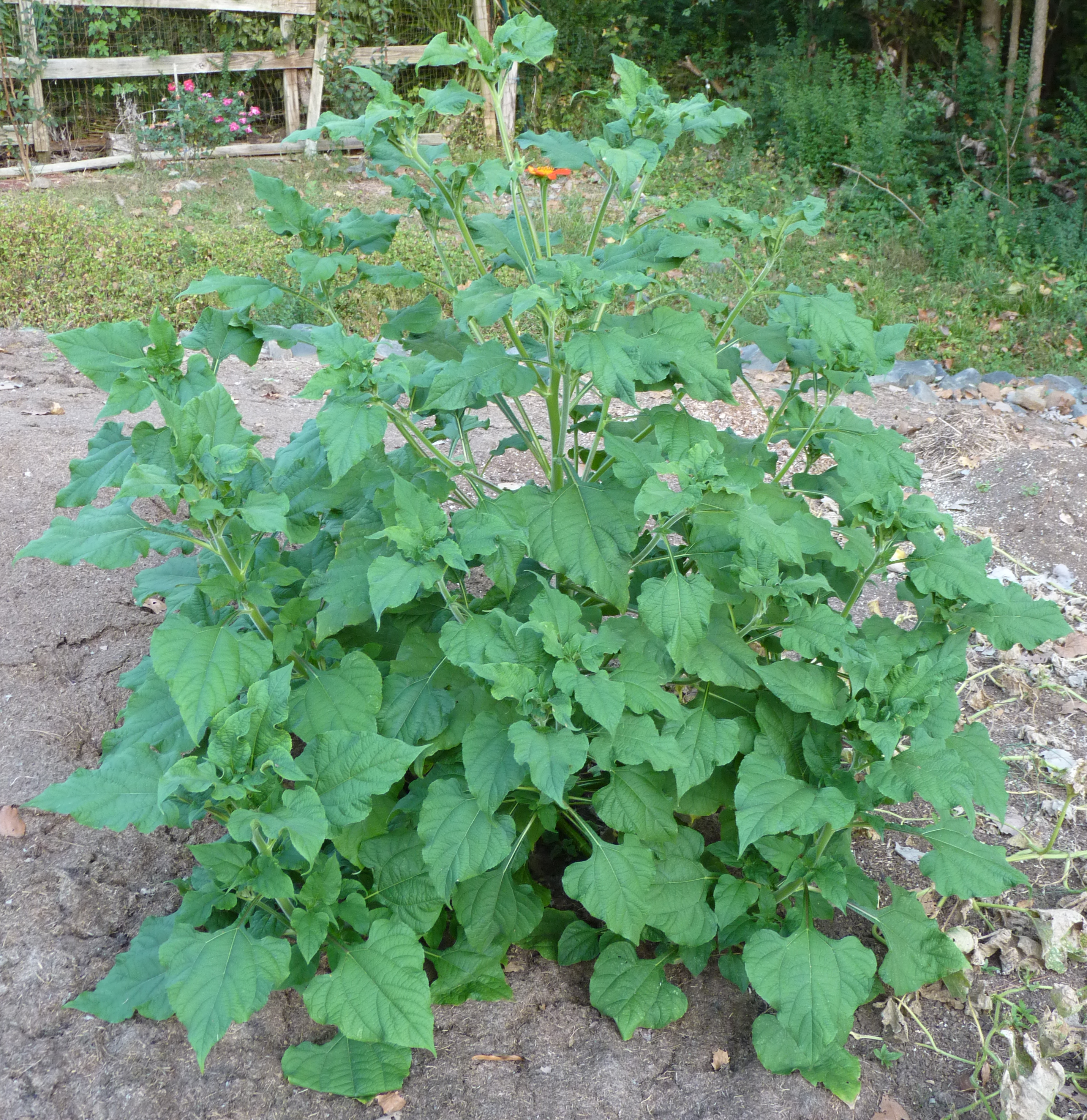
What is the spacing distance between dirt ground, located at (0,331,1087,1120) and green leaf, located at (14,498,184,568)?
0.99 metres

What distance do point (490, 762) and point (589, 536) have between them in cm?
51

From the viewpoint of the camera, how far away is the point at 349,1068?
A: 6.70 feet

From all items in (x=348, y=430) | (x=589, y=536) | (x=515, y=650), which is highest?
(x=348, y=430)

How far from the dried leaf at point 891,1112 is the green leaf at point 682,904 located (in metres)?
0.48

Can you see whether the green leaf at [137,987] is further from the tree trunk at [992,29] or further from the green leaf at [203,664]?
the tree trunk at [992,29]

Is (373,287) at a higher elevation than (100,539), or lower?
lower

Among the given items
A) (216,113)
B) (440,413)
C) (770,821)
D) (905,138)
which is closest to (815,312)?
(440,413)

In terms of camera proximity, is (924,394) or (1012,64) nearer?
(924,394)

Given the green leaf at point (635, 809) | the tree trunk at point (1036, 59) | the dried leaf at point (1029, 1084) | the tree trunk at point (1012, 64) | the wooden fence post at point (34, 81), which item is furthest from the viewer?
the wooden fence post at point (34, 81)

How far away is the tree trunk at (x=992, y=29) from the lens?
869cm

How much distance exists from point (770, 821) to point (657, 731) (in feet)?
0.95

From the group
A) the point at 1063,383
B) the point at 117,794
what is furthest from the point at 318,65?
the point at 117,794

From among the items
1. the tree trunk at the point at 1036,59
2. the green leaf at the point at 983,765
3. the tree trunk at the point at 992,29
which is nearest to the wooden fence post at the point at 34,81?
the tree trunk at the point at 992,29

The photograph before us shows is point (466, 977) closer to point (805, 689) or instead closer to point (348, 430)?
point (805, 689)
